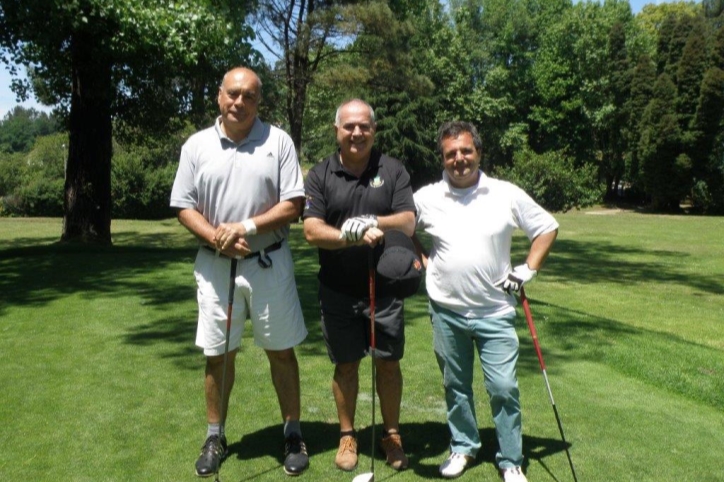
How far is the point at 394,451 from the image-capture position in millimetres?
4184

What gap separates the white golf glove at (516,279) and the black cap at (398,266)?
1.49ft

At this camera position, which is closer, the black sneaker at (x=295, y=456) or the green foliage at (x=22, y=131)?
the black sneaker at (x=295, y=456)

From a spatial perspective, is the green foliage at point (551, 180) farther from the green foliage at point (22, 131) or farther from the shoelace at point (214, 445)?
the green foliage at point (22, 131)

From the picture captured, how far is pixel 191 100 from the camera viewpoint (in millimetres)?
18359

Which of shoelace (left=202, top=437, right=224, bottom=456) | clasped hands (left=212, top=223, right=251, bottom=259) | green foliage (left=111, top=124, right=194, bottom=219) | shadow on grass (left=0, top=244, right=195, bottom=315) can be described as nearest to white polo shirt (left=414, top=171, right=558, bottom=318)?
clasped hands (left=212, top=223, right=251, bottom=259)

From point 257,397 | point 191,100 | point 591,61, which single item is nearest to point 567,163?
point 591,61

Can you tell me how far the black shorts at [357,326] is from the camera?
4.04m

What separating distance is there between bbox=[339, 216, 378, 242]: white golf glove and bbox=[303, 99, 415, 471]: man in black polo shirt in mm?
100

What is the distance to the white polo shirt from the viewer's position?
3975 mm

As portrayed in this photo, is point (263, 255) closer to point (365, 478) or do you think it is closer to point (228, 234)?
point (228, 234)

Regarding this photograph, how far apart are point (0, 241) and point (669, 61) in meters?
34.0

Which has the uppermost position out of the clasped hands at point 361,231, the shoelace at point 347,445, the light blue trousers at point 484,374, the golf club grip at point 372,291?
the clasped hands at point 361,231

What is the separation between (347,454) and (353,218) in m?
1.31

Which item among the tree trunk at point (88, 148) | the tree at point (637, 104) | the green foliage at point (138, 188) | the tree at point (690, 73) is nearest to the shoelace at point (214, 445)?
the tree trunk at point (88, 148)
